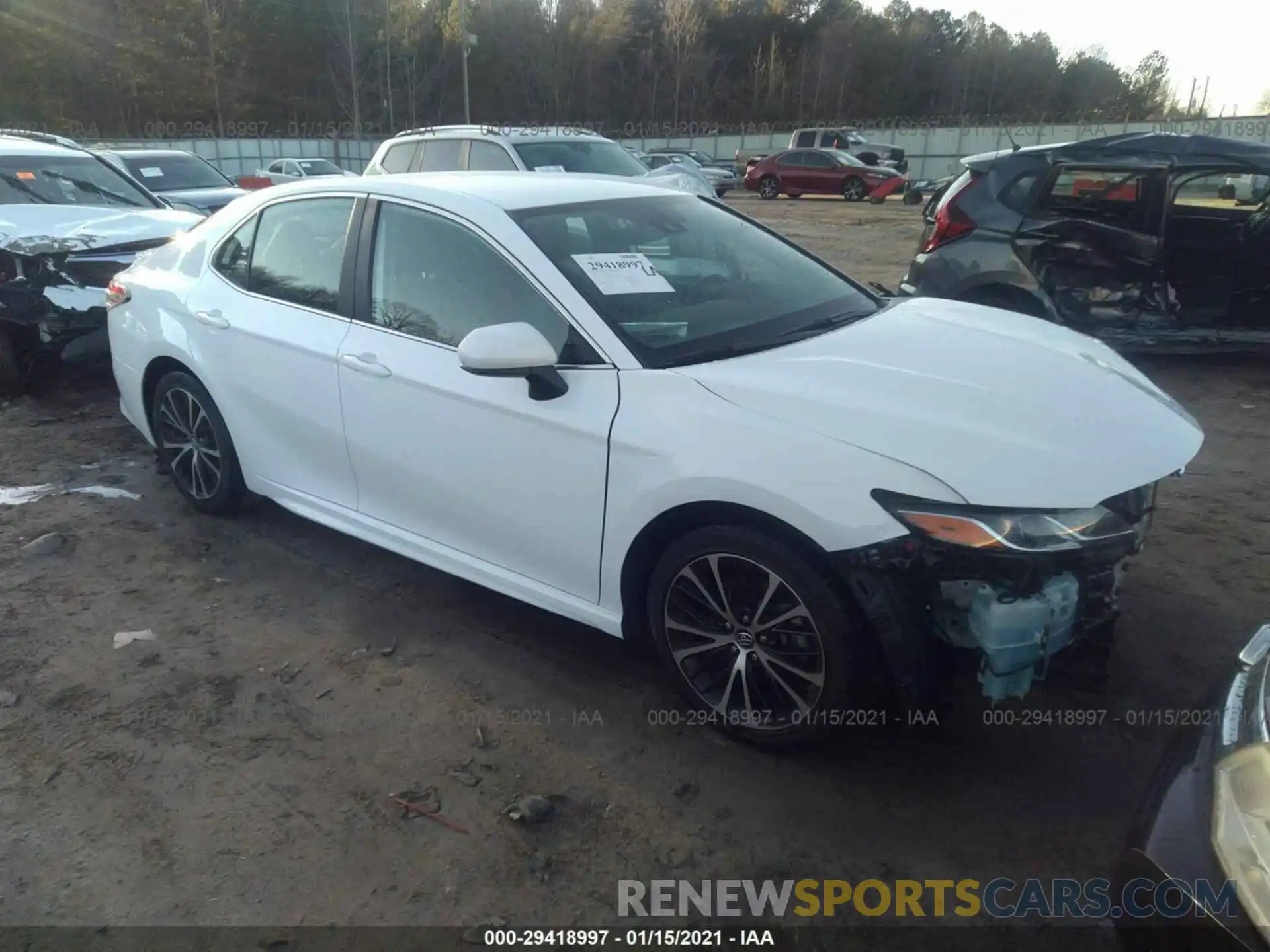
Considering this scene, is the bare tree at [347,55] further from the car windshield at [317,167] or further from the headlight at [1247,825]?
the headlight at [1247,825]

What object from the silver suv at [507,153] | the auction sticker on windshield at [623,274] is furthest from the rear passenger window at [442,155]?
the auction sticker on windshield at [623,274]

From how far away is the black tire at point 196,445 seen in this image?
4426 millimetres

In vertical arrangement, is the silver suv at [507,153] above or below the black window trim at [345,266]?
above

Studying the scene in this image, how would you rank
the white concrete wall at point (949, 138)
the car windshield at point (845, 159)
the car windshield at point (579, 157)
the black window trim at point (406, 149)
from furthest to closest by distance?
the white concrete wall at point (949, 138) → the car windshield at point (845, 159) → the black window trim at point (406, 149) → the car windshield at point (579, 157)

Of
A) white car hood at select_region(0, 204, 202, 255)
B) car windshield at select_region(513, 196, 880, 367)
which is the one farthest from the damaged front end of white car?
white car hood at select_region(0, 204, 202, 255)

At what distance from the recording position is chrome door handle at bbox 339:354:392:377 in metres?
3.49

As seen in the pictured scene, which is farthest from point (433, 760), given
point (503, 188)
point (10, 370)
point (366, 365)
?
point (10, 370)

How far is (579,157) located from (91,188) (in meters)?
4.47

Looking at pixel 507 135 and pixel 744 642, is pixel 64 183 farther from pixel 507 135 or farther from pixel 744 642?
pixel 744 642

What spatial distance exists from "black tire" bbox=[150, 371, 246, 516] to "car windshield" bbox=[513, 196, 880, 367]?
201 centimetres

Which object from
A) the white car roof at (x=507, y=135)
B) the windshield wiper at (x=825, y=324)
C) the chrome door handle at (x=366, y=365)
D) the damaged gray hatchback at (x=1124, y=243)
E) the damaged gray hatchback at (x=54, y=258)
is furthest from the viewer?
the white car roof at (x=507, y=135)

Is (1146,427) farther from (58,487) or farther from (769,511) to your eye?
(58,487)

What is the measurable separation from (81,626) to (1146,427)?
3954mm

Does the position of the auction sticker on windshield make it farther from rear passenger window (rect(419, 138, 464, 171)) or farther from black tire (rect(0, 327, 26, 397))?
rear passenger window (rect(419, 138, 464, 171))
